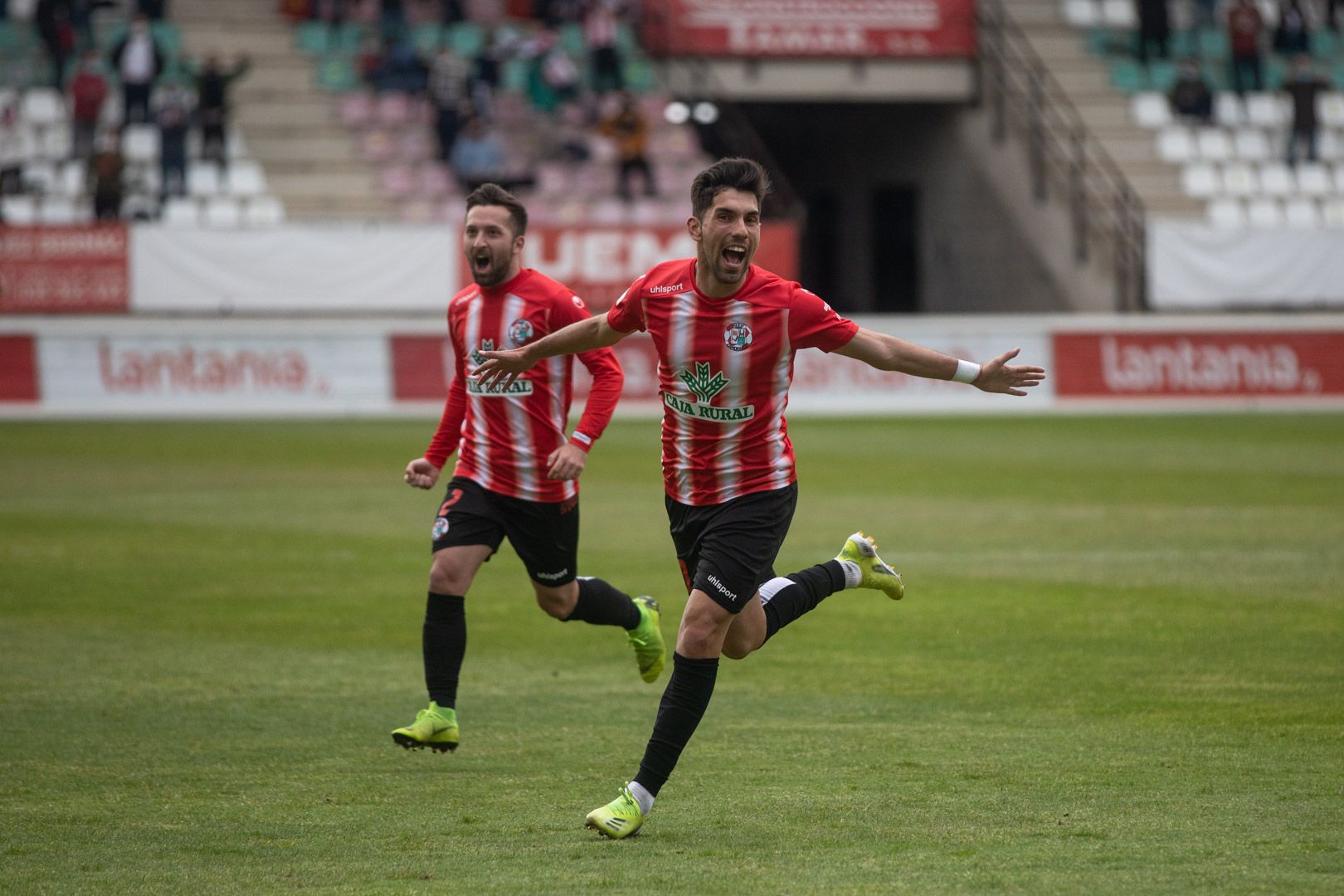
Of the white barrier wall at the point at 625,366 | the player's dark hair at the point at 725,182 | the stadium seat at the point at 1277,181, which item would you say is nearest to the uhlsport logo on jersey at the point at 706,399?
the player's dark hair at the point at 725,182

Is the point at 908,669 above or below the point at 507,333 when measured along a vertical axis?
below

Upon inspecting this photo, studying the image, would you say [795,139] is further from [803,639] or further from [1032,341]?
[803,639]

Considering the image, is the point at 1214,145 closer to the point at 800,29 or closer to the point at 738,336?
the point at 800,29

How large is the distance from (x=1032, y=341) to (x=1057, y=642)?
1798 centimetres

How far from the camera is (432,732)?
22.4 ft

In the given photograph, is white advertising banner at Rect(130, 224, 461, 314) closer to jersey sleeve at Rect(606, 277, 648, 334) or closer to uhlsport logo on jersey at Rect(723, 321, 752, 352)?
jersey sleeve at Rect(606, 277, 648, 334)

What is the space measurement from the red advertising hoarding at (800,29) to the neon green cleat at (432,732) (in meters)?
28.1

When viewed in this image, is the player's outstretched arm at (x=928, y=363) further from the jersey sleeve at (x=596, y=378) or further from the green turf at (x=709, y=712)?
the jersey sleeve at (x=596, y=378)

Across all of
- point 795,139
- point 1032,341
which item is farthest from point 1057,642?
point 795,139

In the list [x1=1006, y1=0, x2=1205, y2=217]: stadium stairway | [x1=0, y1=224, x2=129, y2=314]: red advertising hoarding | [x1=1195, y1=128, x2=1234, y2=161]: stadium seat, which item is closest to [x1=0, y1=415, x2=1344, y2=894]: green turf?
[x1=0, y1=224, x2=129, y2=314]: red advertising hoarding

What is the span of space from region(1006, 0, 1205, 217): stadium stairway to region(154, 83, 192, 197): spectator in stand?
16.4 m

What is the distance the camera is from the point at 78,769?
6.53 meters

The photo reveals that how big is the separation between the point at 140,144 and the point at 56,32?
7.42ft

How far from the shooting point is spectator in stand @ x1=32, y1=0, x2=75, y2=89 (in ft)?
97.2
